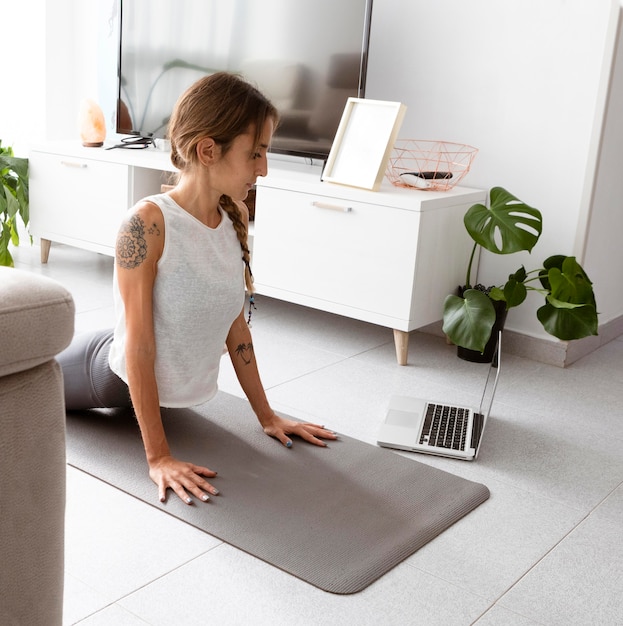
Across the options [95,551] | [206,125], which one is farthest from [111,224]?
[95,551]

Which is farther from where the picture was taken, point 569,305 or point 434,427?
point 569,305

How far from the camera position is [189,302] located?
1.97 m

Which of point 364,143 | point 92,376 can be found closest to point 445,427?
point 92,376

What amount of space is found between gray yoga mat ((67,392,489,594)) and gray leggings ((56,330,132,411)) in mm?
79

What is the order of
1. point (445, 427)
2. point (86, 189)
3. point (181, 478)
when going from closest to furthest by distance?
point (181, 478)
point (445, 427)
point (86, 189)

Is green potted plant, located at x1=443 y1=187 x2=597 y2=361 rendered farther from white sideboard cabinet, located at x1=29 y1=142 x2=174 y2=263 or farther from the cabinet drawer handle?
white sideboard cabinet, located at x1=29 y1=142 x2=174 y2=263

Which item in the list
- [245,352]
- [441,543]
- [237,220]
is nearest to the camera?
[441,543]

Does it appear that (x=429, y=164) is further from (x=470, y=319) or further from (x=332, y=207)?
(x=470, y=319)

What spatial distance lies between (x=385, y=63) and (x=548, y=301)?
46.7 inches

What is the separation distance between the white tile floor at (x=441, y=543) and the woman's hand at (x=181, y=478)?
7 cm

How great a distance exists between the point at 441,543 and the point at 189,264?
809mm

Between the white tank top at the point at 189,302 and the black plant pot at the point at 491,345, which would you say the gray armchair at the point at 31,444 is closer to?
the white tank top at the point at 189,302

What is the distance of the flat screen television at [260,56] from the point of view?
330 cm

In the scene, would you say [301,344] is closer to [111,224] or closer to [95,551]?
[111,224]
